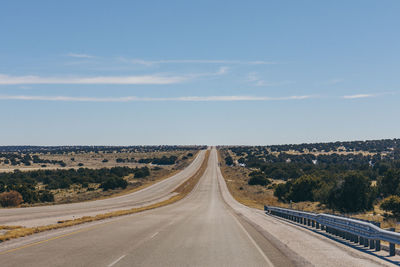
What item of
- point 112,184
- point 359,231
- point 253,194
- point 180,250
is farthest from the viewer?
point 112,184

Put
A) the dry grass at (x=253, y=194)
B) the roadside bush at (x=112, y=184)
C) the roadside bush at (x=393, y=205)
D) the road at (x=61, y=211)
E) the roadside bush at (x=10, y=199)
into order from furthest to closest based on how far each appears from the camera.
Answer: the roadside bush at (x=112, y=184) < the dry grass at (x=253, y=194) < the roadside bush at (x=10, y=199) < the roadside bush at (x=393, y=205) < the road at (x=61, y=211)

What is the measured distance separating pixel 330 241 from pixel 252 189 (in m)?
71.4

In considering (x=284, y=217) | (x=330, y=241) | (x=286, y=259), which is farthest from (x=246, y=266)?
(x=284, y=217)

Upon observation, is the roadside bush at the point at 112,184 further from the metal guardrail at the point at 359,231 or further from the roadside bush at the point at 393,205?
the metal guardrail at the point at 359,231

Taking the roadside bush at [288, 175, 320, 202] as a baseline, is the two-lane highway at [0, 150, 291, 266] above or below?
above

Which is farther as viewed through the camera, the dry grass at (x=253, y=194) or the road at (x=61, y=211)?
the dry grass at (x=253, y=194)

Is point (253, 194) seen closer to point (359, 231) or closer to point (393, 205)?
point (393, 205)

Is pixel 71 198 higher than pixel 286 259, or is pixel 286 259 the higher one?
pixel 286 259

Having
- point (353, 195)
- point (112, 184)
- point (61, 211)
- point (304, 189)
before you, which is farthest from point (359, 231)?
point (112, 184)

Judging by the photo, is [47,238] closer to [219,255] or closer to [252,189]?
[219,255]

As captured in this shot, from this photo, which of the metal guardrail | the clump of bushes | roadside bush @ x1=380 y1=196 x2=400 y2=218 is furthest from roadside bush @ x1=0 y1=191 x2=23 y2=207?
the clump of bushes

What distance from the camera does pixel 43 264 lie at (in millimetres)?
12102

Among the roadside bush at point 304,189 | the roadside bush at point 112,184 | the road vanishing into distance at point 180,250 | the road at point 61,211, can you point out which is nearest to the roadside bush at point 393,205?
the roadside bush at point 304,189

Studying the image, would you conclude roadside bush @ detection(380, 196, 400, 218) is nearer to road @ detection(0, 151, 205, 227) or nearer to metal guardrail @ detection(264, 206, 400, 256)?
metal guardrail @ detection(264, 206, 400, 256)
